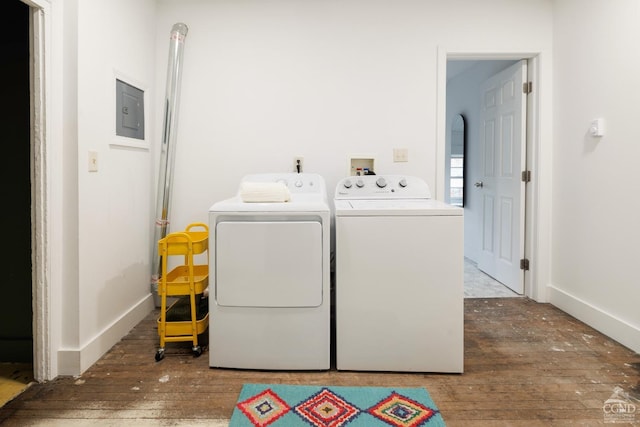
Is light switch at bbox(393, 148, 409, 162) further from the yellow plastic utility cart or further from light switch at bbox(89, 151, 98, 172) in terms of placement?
light switch at bbox(89, 151, 98, 172)

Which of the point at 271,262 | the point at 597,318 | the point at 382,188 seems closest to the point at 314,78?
the point at 382,188

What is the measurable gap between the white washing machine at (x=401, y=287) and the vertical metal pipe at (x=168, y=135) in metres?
1.49

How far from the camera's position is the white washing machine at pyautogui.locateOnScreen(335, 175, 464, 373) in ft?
6.36

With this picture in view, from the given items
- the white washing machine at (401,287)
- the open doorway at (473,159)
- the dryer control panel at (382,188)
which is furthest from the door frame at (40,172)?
the open doorway at (473,159)

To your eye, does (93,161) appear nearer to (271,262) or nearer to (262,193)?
(262,193)

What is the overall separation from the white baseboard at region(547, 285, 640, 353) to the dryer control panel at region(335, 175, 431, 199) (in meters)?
1.30

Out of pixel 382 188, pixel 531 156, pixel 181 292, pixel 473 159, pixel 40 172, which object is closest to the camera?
pixel 40 172

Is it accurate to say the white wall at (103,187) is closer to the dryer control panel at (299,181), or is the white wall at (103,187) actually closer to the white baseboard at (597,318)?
the dryer control panel at (299,181)

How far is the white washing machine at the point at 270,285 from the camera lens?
1.96 metres

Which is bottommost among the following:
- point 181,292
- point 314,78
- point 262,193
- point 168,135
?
point 181,292

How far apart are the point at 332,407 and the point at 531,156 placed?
98.8 inches

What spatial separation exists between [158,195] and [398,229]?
1.82 meters

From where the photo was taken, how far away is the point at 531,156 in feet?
10.2

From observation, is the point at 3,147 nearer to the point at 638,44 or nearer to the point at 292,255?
the point at 292,255
